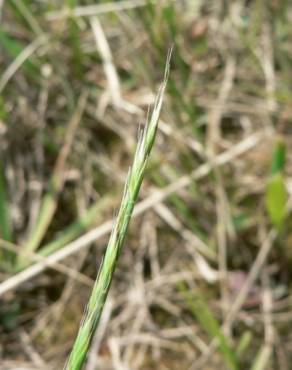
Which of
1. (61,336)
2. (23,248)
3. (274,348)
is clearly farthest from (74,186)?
(274,348)

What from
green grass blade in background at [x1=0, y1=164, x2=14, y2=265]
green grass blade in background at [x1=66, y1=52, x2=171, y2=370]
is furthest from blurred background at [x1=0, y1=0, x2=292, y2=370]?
green grass blade in background at [x1=66, y1=52, x2=171, y2=370]

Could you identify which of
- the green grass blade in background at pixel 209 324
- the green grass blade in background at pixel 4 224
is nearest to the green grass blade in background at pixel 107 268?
the green grass blade in background at pixel 209 324

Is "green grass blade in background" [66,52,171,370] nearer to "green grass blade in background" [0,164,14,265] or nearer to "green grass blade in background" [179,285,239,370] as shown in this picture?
"green grass blade in background" [179,285,239,370]

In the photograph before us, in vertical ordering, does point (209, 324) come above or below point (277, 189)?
below

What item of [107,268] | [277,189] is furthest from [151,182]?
[107,268]

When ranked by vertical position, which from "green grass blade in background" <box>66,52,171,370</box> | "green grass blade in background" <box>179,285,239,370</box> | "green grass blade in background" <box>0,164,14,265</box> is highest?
"green grass blade in background" <box>66,52,171,370</box>

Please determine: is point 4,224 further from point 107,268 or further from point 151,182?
point 107,268

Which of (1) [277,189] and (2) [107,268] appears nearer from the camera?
(2) [107,268]

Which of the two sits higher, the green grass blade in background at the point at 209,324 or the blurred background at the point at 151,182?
the blurred background at the point at 151,182

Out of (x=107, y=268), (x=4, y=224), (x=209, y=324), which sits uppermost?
(x=107, y=268)

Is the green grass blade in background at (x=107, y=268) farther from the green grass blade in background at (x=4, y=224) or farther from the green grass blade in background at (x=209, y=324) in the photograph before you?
the green grass blade in background at (x=4, y=224)
